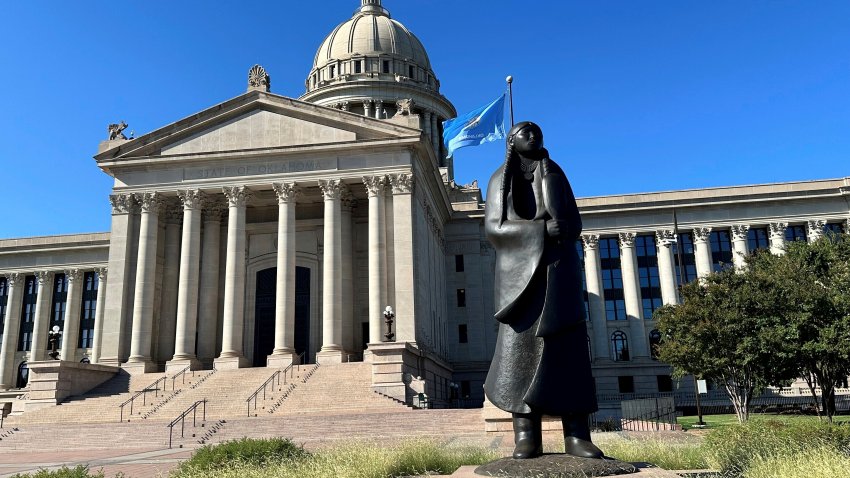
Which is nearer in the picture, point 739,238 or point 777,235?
point 777,235

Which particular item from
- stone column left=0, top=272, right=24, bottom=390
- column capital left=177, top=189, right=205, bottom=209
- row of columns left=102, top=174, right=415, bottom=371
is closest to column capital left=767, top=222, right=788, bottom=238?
row of columns left=102, top=174, right=415, bottom=371

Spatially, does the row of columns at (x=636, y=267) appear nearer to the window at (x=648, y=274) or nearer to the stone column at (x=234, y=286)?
the window at (x=648, y=274)

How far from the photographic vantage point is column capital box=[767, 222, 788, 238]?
189ft

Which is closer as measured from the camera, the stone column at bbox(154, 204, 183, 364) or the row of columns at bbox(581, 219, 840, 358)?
the stone column at bbox(154, 204, 183, 364)

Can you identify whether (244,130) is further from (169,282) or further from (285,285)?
(169,282)

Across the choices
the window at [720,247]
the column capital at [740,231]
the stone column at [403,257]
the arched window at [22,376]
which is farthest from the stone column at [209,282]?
the column capital at [740,231]

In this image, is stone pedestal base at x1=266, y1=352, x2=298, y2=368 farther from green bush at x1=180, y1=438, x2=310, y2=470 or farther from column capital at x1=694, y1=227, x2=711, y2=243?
column capital at x1=694, y1=227, x2=711, y2=243

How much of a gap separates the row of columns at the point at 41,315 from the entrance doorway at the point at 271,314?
2122cm

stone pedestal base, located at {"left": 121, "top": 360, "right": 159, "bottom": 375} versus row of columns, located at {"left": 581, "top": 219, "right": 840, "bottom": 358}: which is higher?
row of columns, located at {"left": 581, "top": 219, "right": 840, "bottom": 358}

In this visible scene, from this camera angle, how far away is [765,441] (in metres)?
12.1

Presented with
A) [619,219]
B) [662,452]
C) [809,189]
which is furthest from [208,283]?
[809,189]

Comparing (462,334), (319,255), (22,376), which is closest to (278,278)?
(319,255)

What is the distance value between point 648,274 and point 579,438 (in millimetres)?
53600

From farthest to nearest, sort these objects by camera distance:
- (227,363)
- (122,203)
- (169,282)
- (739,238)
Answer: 1. (739,238)
2. (169,282)
3. (122,203)
4. (227,363)
